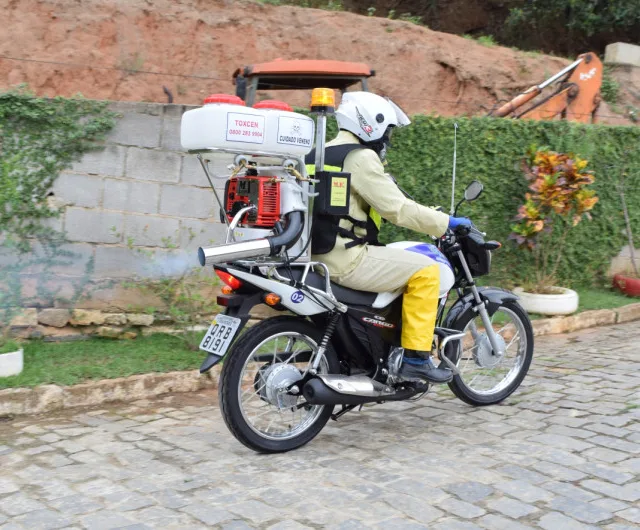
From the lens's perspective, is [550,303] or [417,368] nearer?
[417,368]

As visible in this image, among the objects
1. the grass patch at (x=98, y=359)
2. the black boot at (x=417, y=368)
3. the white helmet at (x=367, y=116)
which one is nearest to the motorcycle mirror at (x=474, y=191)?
the white helmet at (x=367, y=116)

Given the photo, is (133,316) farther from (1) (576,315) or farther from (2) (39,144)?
(1) (576,315)

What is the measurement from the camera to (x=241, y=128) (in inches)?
163

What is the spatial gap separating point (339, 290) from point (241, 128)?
117cm

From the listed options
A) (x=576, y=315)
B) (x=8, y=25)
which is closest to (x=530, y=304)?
(x=576, y=315)

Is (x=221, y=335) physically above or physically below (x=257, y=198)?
below

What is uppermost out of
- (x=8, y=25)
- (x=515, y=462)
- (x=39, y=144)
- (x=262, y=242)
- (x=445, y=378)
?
(x=8, y=25)

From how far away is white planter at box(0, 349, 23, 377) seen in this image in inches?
212

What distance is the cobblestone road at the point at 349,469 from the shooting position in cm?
369

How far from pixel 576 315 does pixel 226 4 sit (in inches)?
307

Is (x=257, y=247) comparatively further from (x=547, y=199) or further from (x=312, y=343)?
(x=547, y=199)

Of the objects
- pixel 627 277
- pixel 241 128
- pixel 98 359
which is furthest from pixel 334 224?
pixel 627 277

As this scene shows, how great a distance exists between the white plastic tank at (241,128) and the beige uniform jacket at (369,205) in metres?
0.43

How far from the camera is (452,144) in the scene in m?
8.32
